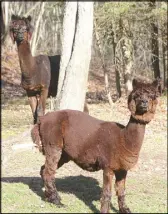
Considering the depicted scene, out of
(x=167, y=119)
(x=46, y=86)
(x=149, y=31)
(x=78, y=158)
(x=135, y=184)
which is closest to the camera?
(x=78, y=158)

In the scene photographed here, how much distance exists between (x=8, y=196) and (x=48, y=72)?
4.06 meters

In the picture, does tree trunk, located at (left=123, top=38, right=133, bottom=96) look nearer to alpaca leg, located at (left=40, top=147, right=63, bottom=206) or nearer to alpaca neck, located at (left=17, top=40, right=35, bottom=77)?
alpaca neck, located at (left=17, top=40, right=35, bottom=77)

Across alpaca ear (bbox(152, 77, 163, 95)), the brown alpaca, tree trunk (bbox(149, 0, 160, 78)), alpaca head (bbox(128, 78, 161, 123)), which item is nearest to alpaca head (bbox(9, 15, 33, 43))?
the brown alpaca

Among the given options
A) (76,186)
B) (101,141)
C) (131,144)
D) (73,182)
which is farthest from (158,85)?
(73,182)

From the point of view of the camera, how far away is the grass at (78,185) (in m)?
7.22

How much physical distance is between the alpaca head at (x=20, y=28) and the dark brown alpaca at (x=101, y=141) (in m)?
2.77

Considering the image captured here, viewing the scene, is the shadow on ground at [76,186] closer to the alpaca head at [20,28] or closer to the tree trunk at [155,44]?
the alpaca head at [20,28]

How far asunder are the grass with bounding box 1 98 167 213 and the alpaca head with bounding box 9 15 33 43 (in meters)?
2.54

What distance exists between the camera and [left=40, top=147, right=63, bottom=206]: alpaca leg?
711 centimetres

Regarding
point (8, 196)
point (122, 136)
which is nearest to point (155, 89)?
point (122, 136)

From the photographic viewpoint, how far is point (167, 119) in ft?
53.1

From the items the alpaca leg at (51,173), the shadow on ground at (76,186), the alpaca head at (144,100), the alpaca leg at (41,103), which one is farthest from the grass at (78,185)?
the alpaca head at (144,100)

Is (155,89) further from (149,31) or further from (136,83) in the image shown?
(149,31)

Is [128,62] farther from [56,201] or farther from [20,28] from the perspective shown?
[56,201]
